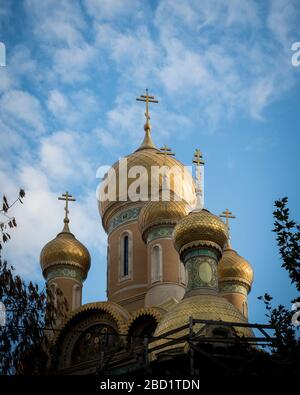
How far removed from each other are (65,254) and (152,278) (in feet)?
10.3

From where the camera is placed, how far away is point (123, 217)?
22.6m

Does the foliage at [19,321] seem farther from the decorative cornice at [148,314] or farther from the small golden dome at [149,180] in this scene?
the small golden dome at [149,180]

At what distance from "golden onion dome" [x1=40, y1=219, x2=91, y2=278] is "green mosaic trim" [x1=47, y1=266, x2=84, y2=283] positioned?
12cm

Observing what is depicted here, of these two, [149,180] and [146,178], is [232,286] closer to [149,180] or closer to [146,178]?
[149,180]

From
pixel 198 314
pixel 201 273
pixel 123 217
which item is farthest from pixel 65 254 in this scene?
pixel 198 314

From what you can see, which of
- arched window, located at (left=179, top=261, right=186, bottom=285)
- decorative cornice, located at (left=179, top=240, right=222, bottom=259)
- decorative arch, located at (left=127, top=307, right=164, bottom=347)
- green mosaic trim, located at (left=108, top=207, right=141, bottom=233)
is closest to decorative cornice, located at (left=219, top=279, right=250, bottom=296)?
arched window, located at (left=179, top=261, right=186, bottom=285)

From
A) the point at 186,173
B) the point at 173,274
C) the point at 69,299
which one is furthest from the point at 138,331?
the point at 186,173

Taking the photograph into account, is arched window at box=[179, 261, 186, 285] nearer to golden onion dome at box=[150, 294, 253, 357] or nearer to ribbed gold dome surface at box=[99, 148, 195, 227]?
ribbed gold dome surface at box=[99, 148, 195, 227]

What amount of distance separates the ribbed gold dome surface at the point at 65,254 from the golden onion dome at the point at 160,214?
7.73 ft

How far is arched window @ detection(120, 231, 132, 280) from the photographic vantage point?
21.5 meters
